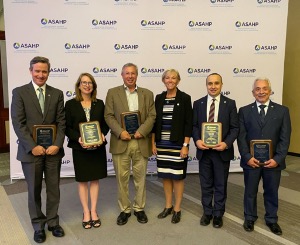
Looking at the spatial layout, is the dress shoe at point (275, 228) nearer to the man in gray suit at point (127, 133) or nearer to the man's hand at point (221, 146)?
the man's hand at point (221, 146)

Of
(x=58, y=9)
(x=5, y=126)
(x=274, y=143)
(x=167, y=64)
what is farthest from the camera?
(x=5, y=126)

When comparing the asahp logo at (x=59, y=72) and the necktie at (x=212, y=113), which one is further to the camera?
the asahp logo at (x=59, y=72)

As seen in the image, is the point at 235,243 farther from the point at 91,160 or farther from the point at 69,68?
the point at 69,68

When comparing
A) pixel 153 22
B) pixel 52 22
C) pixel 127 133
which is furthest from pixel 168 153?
pixel 52 22

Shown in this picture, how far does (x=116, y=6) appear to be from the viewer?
461 cm

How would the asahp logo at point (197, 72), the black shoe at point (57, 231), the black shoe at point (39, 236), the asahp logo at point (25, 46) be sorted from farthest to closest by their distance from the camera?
the asahp logo at point (197, 72)
the asahp logo at point (25, 46)
the black shoe at point (57, 231)
the black shoe at point (39, 236)

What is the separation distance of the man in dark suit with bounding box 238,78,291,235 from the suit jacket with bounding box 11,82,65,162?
6.19 feet

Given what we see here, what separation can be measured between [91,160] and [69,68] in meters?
2.23

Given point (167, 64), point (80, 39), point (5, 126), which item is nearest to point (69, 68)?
point (80, 39)

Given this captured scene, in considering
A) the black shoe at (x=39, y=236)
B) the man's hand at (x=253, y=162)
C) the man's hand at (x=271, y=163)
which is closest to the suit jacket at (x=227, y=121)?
the man's hand at (x=253, y=162)

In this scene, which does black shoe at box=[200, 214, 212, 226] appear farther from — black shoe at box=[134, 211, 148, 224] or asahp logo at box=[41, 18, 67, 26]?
asahp logo at box=[41, 18, 67, 26]

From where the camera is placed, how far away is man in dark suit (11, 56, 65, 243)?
2668 mm

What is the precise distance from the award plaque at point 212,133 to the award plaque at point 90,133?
1088 millimetres

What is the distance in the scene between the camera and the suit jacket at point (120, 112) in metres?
3.00
